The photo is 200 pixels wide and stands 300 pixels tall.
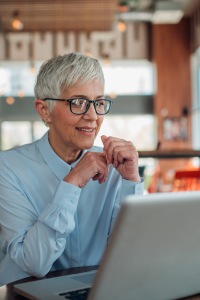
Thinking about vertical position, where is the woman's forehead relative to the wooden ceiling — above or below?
below

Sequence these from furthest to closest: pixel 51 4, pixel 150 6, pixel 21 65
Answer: pixel 21 65 < pixel 150 6 < pixel 51 4

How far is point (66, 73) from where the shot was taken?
121 cm

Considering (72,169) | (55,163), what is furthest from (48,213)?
(55,163)

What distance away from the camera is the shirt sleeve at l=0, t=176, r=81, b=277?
957 mm

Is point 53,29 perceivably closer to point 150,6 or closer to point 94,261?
point 150,6

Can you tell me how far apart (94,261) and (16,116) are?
9854 millimetres

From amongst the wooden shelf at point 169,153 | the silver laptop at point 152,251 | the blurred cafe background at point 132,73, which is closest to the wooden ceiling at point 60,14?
the blurred cafe background at point 132,73

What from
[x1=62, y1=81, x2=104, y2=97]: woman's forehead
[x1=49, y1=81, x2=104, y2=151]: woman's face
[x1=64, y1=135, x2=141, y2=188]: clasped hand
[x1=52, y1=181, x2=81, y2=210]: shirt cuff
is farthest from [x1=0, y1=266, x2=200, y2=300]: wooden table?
[x1=62, y1=81, x2=104, y2=97]: woman's forehead

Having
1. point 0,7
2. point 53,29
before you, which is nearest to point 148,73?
point 53,29

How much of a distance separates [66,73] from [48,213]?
21.3 inches

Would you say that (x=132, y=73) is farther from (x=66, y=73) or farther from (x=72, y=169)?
(x=72, y=169)

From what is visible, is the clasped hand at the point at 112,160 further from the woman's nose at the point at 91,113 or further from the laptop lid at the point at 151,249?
the laptop lid at the point at 151,249

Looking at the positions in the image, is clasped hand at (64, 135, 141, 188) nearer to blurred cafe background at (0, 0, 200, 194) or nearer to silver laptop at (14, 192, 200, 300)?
silver laptop at (14, 192, 200, 300)

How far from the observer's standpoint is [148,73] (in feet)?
35.2
